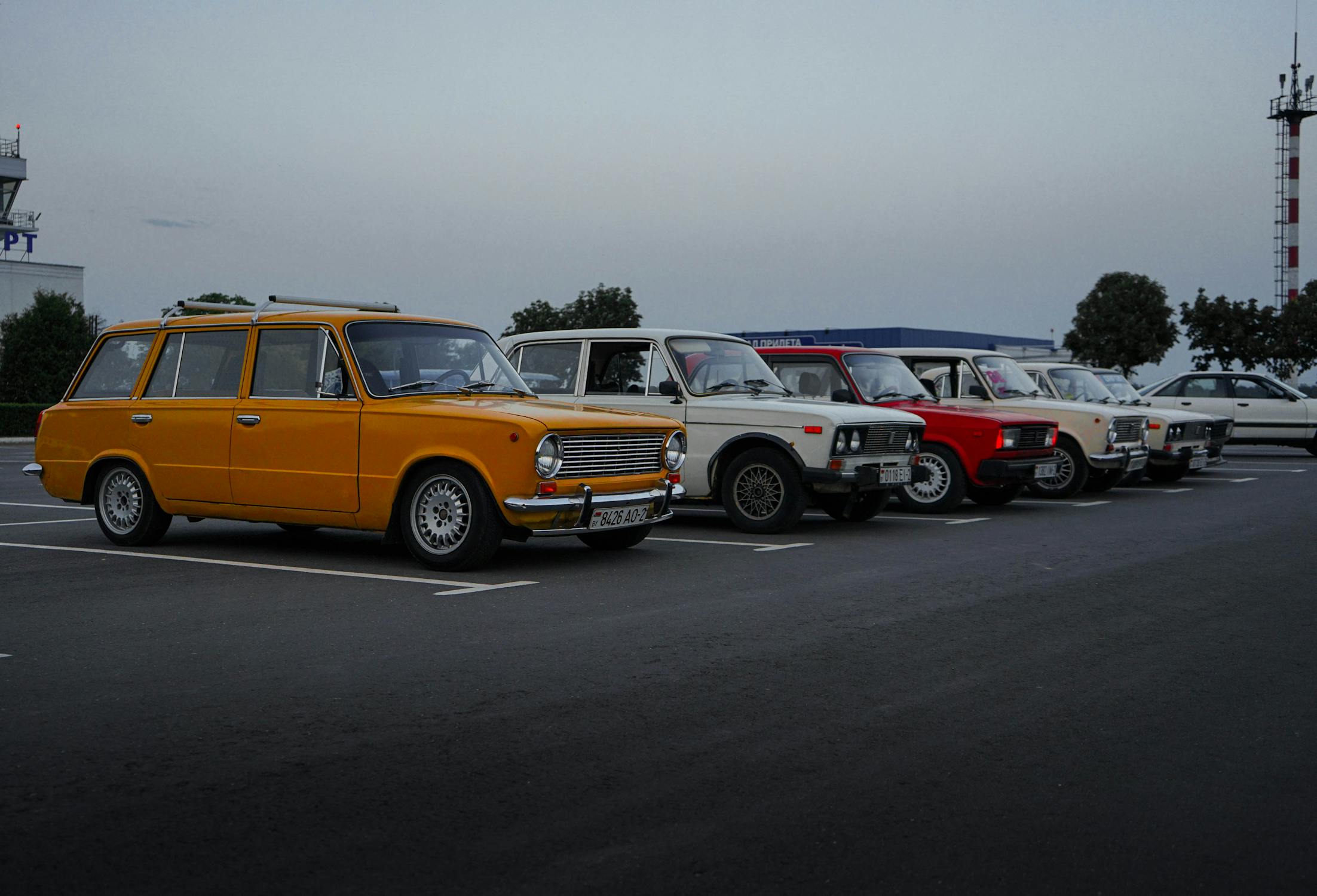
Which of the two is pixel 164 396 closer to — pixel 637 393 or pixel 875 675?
pixel 637 393

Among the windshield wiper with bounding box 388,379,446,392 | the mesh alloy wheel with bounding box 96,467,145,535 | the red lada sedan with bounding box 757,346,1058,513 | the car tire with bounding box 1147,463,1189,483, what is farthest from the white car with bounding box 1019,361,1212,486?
the mesh alloy wheel with bounding box 96,467,145,535

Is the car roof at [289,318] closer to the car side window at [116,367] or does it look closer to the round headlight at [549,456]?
the car side window at [116,367]

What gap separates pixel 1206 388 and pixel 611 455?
20080mm

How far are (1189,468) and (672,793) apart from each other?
17.1m

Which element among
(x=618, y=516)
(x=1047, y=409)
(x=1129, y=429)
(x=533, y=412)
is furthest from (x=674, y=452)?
(x=1129, y=429)

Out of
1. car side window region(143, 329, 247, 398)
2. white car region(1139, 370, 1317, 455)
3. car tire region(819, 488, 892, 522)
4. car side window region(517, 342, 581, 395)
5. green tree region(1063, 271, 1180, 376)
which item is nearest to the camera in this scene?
car side window region(143, 329, 247, 398)

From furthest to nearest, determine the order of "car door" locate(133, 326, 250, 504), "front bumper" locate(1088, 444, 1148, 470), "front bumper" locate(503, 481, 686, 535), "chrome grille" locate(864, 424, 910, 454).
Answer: "front bumper" locate(1088, 444, 1148, 470) < "chrome grille" locate(864, 424, 910, 454) < "car door" locate(133, 326, 250, 504) < "front bumper" locate(503, 481, 686, 535)

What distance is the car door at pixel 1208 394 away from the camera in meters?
26.0

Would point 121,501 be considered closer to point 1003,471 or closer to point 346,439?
point 346,439

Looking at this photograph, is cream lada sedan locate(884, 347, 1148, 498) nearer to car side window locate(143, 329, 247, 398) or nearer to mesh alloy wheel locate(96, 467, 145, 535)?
car side window locate(143, 329, 247, 398)

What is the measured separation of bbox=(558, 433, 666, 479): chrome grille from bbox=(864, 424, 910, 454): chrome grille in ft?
9.29

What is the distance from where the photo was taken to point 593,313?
54375 mm

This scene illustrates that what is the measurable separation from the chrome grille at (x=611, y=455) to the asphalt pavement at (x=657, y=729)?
716mm

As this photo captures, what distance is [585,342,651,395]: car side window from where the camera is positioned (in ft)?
41.5
